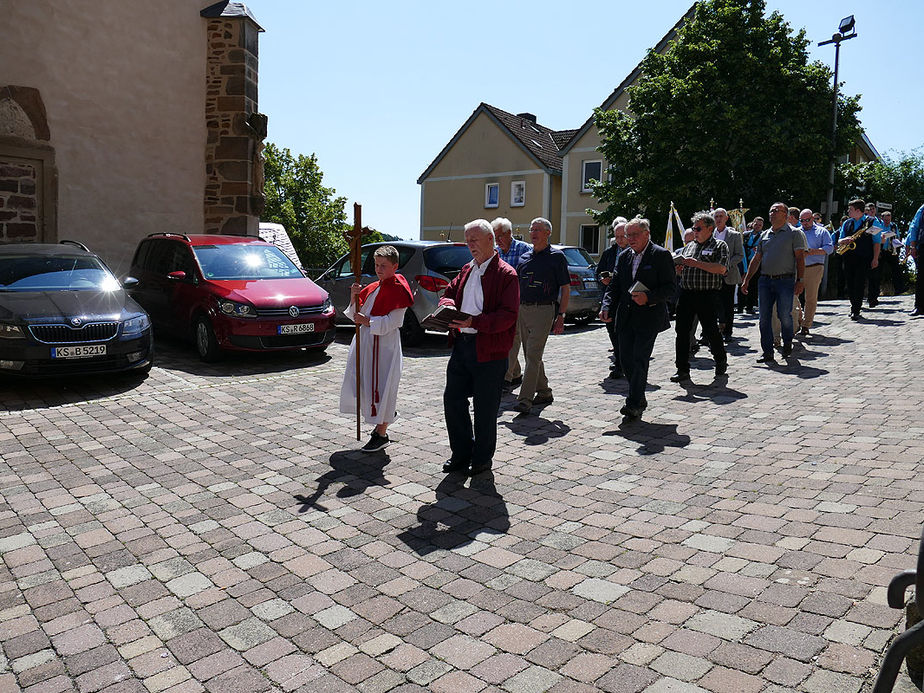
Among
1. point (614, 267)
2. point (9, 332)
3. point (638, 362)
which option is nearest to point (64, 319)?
point (9, 332)

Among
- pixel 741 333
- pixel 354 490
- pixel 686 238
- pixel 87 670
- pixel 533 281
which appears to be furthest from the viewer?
pixel 741 333

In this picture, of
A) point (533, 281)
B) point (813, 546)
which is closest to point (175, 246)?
point (533, 281)

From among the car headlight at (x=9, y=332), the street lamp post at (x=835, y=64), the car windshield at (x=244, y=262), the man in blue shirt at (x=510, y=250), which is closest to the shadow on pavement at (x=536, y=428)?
the man in blue shirt at (x=510, y=250)

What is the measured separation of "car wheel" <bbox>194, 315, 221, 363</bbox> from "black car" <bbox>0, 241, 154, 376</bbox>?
107cm

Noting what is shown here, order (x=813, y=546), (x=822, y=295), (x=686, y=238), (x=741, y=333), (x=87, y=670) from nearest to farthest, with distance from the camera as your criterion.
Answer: (x=87, y=670)
(x=813, y=546)
(x=686, y=238)
(x=741, y=333)
(x=822, y=295)

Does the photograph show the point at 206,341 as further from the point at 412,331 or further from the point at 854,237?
the point at 854,237

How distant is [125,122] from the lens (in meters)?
16.6

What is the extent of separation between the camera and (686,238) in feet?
36.6

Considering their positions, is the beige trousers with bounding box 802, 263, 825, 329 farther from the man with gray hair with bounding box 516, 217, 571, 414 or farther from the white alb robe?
the white alb robe

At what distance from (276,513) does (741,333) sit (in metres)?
10.5

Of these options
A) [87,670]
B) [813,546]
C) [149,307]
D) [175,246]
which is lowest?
[87,670]

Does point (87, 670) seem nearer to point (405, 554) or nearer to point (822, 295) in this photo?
point (405, 554)

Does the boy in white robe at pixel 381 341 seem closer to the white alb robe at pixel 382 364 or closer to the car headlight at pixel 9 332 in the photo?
the white alb robe at pixel 382 364

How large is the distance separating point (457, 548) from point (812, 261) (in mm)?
9698
